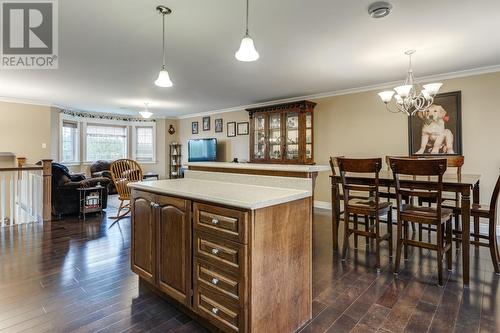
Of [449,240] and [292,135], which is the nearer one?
[449,240]

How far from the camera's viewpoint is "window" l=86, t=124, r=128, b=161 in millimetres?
7914

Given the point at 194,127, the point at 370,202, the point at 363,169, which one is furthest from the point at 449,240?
the point at 194,127

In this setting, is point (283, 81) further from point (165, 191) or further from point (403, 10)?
point (165, 191)

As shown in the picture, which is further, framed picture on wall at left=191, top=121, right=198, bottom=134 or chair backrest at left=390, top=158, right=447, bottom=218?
framed picture on wall at left=191, top=121, right=198, bottom=134

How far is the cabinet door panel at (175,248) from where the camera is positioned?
1739 mm

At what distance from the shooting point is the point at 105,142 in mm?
8242

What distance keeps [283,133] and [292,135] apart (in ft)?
0.64

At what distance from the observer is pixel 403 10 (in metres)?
2.25

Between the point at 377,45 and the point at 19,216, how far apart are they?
5.66 m

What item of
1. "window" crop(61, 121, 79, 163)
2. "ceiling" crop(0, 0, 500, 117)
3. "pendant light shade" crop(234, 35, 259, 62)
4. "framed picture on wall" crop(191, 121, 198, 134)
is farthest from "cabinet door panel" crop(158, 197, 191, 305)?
"window" crop(61, 121, 79, 163)

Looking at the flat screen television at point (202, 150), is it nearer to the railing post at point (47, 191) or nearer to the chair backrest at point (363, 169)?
the railing post at point (47, 191)

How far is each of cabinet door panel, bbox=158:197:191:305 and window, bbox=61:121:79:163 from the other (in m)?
6.79

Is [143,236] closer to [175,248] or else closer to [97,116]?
[175,248]

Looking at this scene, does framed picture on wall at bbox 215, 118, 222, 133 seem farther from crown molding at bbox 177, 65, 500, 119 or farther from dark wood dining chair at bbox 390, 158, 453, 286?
dark wood dining chair at bbox 390, 158, 453, 286
